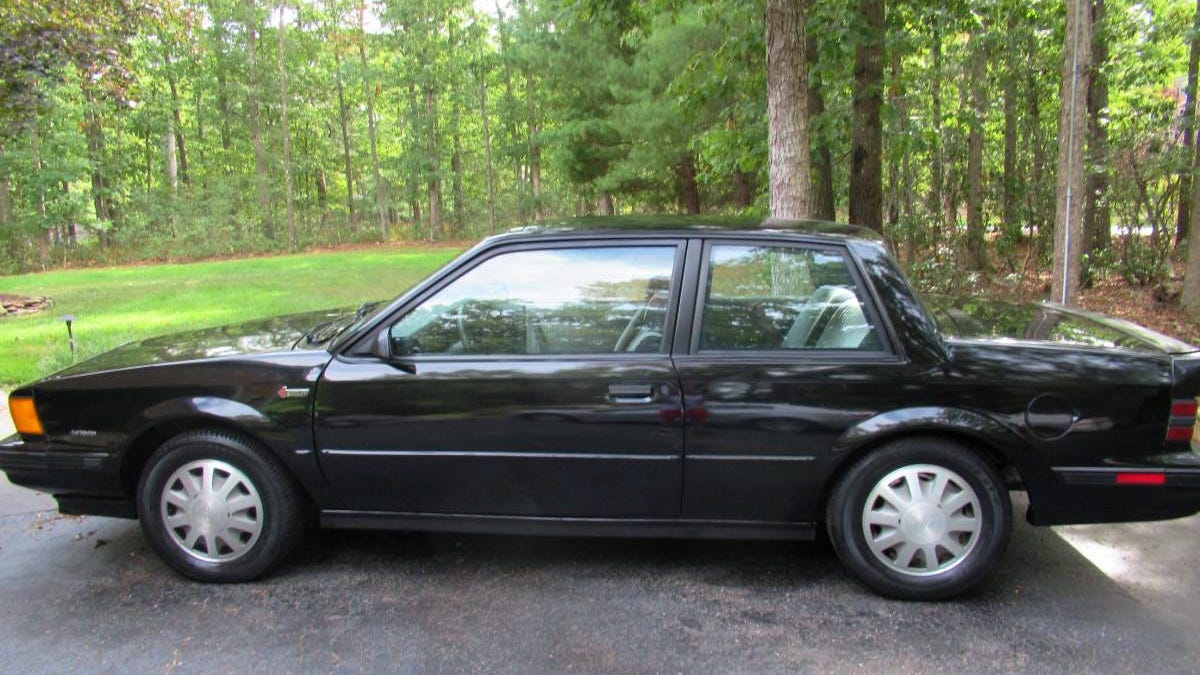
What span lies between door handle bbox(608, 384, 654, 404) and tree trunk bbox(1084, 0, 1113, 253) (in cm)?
849

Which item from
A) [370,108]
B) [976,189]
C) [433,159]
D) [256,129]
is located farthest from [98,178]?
[976,189]

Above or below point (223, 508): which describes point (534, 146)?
above

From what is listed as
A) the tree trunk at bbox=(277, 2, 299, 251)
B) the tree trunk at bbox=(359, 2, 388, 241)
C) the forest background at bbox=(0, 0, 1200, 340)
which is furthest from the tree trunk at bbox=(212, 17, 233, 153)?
the tree trunk at bbox=(359, 2, 388, 241)

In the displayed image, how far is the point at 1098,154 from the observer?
32.8 ft

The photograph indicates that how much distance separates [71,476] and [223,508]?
28.4 inches

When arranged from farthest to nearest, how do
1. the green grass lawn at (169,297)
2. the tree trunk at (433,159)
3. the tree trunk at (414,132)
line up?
the tree trunk at (414,132)
the tree trunk at (433,159)
the green grass lawn at (169,297)

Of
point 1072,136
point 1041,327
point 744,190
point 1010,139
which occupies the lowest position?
point 1041,327

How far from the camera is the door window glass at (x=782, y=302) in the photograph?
127 inches

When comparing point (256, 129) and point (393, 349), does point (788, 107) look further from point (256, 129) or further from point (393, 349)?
point (256, 129)

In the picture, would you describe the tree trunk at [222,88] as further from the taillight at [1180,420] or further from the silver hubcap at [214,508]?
the taillight at [1180,420]

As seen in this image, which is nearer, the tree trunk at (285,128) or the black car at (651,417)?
the black car at (651,417)

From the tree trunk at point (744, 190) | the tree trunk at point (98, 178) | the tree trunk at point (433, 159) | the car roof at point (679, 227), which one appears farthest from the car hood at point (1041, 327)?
the tree trunk at point (433, 159)

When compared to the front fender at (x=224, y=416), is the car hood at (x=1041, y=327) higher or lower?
higher

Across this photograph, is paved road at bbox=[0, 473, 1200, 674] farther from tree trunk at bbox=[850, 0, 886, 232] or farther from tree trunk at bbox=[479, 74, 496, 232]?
tree trunk at bbox=[479, 74, 496, 232]
